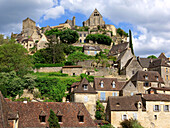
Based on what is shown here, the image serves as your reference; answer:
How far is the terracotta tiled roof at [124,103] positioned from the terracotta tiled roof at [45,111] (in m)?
11.5

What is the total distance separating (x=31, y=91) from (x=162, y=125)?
2768cm

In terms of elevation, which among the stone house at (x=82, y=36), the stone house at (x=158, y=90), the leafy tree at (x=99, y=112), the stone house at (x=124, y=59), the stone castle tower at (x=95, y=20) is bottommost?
the leafy tree at (x=99, y=112)

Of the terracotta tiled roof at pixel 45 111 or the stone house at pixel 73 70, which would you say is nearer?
the terracotta tiled roof at pixel 45 111

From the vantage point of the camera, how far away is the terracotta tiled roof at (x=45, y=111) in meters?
27.9

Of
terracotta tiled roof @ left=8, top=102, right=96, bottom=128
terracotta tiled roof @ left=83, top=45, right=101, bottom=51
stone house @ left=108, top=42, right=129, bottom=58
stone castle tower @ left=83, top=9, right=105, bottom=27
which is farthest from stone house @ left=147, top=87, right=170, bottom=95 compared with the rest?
stone castle tower @ left=83, top=9, right=105, bottom=27

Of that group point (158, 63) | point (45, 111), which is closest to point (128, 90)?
point (158, 63)

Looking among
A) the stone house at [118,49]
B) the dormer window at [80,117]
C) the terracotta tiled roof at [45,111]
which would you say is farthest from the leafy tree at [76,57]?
the dormer window at [80,117]

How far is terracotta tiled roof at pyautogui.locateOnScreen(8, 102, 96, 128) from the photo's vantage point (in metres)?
27.9

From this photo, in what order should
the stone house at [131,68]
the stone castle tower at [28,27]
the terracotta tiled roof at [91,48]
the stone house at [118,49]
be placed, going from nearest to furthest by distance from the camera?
the stone house at [131,68] < the stone house at [118,49] < the terracotta tiled roof at [91,48] < the stone castle tower at [28,27]

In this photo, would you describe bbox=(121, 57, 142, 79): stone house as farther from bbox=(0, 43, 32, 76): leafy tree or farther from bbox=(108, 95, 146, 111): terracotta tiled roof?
bbox=(0, 43, 32, 76): leafy tree

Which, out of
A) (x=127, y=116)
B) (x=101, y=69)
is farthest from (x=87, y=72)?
(x=127, y=116)

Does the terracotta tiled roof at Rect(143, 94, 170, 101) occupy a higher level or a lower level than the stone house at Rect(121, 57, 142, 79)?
lower

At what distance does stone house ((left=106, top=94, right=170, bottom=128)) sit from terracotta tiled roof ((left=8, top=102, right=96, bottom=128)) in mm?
11479

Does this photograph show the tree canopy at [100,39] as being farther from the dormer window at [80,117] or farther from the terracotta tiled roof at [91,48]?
the dormer window at [80,117]
